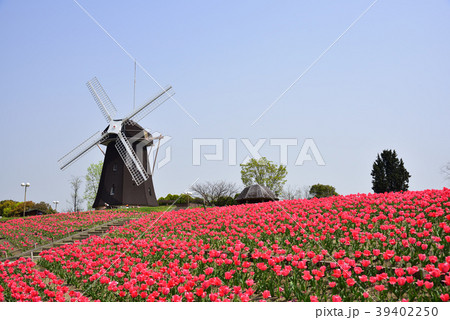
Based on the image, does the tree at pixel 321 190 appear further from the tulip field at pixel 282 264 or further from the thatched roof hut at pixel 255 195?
the tulip field at pixel 282 264

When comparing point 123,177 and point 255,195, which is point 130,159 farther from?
point 255,195

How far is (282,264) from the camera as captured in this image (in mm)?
7508

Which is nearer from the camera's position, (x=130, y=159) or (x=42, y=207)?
(x=130, y=159)

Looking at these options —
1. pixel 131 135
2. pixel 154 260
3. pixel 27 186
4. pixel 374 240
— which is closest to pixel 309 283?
pixel 374 240

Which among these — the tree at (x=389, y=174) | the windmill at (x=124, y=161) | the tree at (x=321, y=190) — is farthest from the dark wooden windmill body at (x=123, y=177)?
the tree at (x=321, y=190)

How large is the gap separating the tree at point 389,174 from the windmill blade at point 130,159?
2624 centimetres

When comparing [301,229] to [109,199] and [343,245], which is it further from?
[109,199]

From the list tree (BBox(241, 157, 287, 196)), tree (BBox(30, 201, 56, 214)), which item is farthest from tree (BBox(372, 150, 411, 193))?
tree (BBox(30, 201, 56, 214))

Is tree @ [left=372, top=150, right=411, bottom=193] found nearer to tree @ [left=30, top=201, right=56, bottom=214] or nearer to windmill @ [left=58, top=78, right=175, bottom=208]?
windmill @ [left=58, top=78, right=175, bottom=208]

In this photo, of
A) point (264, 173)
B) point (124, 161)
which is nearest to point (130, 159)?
point (124, 161)

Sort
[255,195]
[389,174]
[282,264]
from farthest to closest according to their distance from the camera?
[389,174]
[255,195]
[282,264]

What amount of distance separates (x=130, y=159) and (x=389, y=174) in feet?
95.7

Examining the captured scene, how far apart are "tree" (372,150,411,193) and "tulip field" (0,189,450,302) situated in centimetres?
3029

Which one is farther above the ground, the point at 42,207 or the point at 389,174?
the point at 389,174
